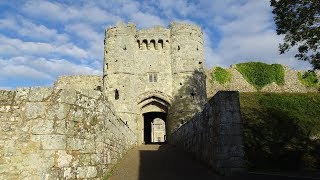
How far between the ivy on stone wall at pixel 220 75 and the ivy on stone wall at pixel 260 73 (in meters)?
1.97

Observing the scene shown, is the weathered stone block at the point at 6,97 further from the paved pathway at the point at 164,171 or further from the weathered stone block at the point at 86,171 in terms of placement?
the paved pathway at the point at 164,171

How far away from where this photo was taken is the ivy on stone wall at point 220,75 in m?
38.1

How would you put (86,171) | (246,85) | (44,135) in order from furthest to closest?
(246,85) < (86,171) < (44,135)

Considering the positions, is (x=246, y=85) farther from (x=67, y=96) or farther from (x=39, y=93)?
(x=39, y=93)

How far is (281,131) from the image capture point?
18.8 metres

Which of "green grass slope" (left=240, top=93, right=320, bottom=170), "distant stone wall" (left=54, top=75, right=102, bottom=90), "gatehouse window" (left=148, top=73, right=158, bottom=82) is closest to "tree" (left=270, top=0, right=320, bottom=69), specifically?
"green grass slope" (left=240, top=93, right=320, bottom=170)

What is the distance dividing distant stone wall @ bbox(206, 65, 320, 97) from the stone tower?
25.4 feet

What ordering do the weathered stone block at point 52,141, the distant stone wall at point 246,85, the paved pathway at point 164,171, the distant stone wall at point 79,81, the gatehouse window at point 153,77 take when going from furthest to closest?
the distant stone wall at point 246,85
the distant stone wall at point 79,81
the gatehouse window at point 153,77
the paved pathway at point 164,171
the weathered stone block at point 52,141

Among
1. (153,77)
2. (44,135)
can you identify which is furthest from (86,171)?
(153,77)

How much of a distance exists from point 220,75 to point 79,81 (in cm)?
1552

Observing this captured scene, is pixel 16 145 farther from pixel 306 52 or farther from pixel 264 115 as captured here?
pixel 264 115

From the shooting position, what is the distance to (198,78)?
29641mm

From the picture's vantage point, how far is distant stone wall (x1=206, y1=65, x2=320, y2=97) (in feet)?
124

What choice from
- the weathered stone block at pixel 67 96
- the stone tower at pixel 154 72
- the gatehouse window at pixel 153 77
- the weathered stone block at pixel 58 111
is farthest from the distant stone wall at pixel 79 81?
the weathered stone block at pixel 58 111
